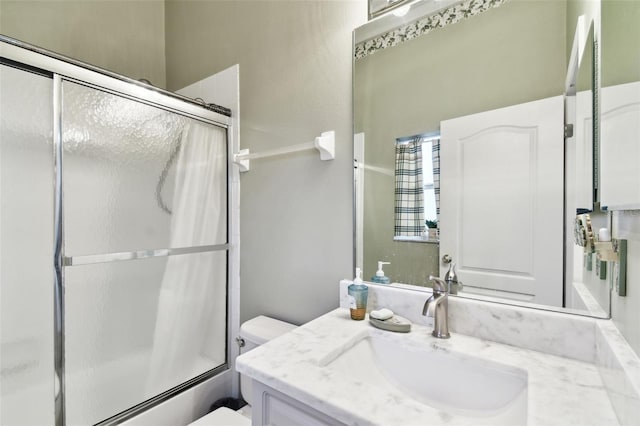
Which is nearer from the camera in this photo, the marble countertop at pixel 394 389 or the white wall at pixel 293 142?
the marble countertop at pixel 394 389

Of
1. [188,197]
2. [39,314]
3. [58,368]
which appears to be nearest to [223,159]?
[188,197]

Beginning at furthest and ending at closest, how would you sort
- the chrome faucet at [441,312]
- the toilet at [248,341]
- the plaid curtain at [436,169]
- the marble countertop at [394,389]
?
the toilet at [248,341]
the plaid curtain at [436,169]
the chrome faucet at [441,312]
the marble countertop at [394,389]

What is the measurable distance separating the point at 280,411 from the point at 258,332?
0.61 m

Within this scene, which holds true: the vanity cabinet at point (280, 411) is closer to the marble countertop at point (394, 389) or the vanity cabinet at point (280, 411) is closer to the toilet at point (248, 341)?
the marble countertop at point (394, 389)

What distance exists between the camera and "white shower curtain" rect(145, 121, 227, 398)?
137 centimetres

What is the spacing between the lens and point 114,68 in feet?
5.96

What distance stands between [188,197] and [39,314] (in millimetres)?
688

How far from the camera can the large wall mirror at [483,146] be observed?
0.79 m

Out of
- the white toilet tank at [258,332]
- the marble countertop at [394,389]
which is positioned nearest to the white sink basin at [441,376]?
the marble countertop at [394,389]

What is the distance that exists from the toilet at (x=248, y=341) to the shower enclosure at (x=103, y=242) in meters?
0.26

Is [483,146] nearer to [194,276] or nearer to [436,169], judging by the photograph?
[436,169]

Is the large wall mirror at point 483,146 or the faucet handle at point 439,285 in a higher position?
the large wall mirror at point 483,146

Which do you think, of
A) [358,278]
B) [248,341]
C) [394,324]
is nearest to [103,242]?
[248,341]

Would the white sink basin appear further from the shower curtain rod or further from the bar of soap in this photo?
the shower curtain rod
